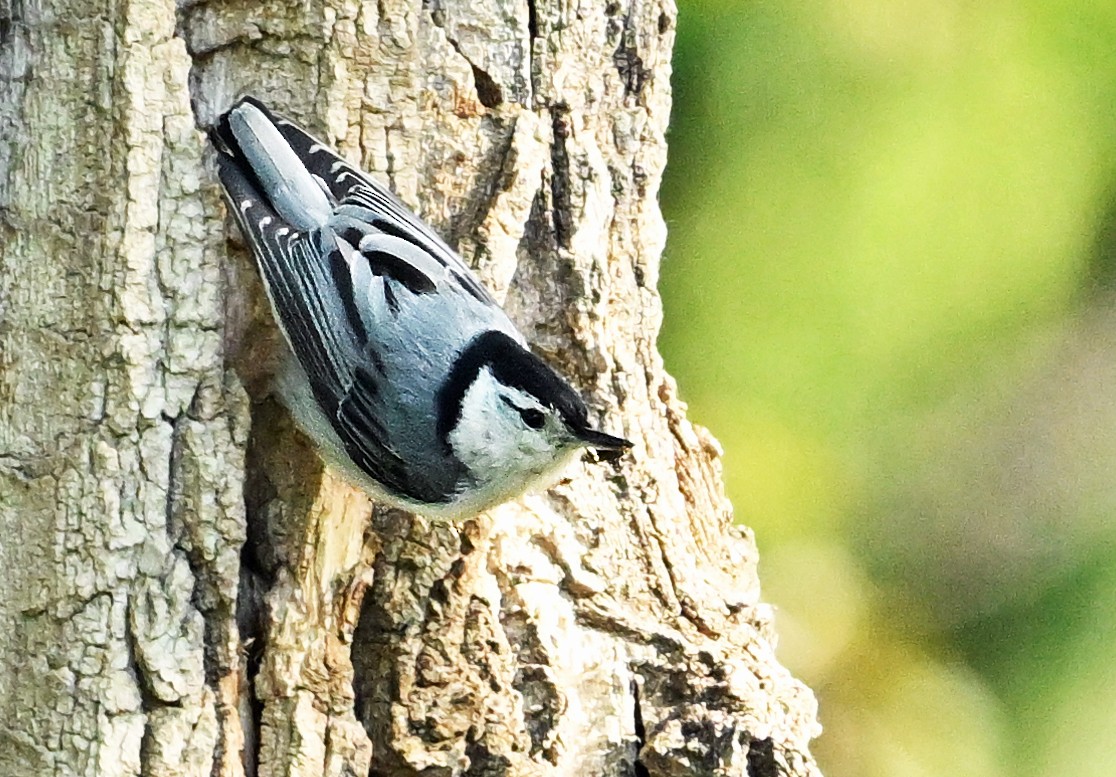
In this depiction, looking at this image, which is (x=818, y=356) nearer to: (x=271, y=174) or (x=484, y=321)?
(x=484, y=321)

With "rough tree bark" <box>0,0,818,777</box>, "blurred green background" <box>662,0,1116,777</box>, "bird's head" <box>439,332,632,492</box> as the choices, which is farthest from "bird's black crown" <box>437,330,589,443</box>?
"blurred green background" <box>662,0,1116,777</box>

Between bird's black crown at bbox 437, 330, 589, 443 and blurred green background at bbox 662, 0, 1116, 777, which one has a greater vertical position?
blurred green background at bbox 662, 0, 1116, 777

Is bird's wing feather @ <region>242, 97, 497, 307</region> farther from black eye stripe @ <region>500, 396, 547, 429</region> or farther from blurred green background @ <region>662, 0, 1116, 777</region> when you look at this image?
blurred green background @ <region>662, 0, 1116, 777</region>

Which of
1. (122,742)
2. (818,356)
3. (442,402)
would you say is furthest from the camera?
(818,356)

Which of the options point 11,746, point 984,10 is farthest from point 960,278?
point 11,746

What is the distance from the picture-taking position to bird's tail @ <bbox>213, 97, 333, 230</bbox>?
3.79 feet

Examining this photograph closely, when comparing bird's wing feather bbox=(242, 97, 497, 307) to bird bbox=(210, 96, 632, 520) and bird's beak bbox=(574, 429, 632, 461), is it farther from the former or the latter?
bird's beak bbox=(574, 429, 632, 461)

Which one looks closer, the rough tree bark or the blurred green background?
the rough tree bark

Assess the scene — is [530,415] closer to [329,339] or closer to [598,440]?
[598,440]

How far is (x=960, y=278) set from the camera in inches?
73.4

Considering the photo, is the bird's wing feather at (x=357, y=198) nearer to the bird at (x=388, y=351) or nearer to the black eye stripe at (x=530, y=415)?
the bird at (x=388, y=351)

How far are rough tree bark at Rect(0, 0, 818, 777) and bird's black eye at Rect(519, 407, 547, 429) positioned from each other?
0.53 feet

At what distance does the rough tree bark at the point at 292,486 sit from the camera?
1.16 meters

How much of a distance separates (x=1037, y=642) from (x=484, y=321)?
1202mm
